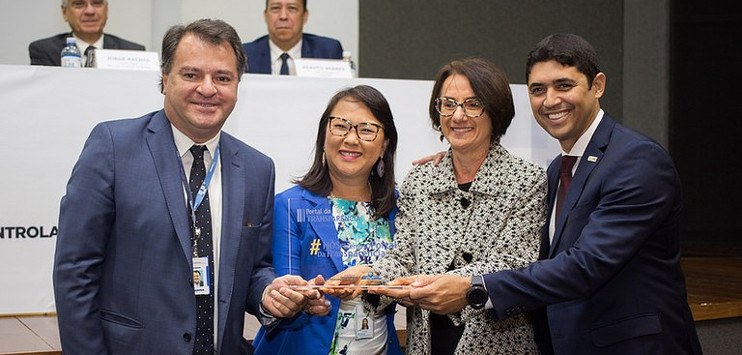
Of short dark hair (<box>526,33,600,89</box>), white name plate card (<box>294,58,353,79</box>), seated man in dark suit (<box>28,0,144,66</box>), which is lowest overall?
short dark hair (<box>526,33,600,89</box>)

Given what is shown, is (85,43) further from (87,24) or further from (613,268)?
(613,268)

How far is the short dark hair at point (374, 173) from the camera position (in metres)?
2.56

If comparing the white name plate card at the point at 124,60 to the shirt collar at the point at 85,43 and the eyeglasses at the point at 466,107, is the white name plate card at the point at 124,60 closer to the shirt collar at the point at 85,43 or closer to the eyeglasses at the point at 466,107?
the shirt collar at the point at 85,43

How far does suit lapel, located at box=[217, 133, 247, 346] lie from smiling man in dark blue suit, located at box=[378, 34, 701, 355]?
0.46m

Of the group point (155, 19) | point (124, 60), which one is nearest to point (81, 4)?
point (124, 60)

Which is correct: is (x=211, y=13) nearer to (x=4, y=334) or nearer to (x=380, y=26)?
(x=380, y=26)

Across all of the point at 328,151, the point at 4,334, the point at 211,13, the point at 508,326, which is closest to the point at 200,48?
the point at 328,151

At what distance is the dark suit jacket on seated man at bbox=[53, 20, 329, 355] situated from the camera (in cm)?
214

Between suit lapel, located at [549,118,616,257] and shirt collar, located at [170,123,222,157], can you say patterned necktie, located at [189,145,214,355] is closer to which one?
shirt collar, located at [170,123,222,157]

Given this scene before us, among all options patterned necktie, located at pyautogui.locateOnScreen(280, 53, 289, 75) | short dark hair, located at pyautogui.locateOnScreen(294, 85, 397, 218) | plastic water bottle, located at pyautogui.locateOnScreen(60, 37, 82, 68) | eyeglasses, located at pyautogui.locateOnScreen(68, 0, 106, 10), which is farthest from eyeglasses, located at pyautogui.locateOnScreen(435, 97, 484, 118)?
eyeglasses, located at pyautogui.locateOnScreen(68, 0, 106, 10)

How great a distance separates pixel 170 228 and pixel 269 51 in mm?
3481

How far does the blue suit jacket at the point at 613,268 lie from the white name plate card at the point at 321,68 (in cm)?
226

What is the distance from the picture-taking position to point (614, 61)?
796 centimetres

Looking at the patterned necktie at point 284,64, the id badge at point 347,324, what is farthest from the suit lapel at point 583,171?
the patterned necktie at point 284,64
